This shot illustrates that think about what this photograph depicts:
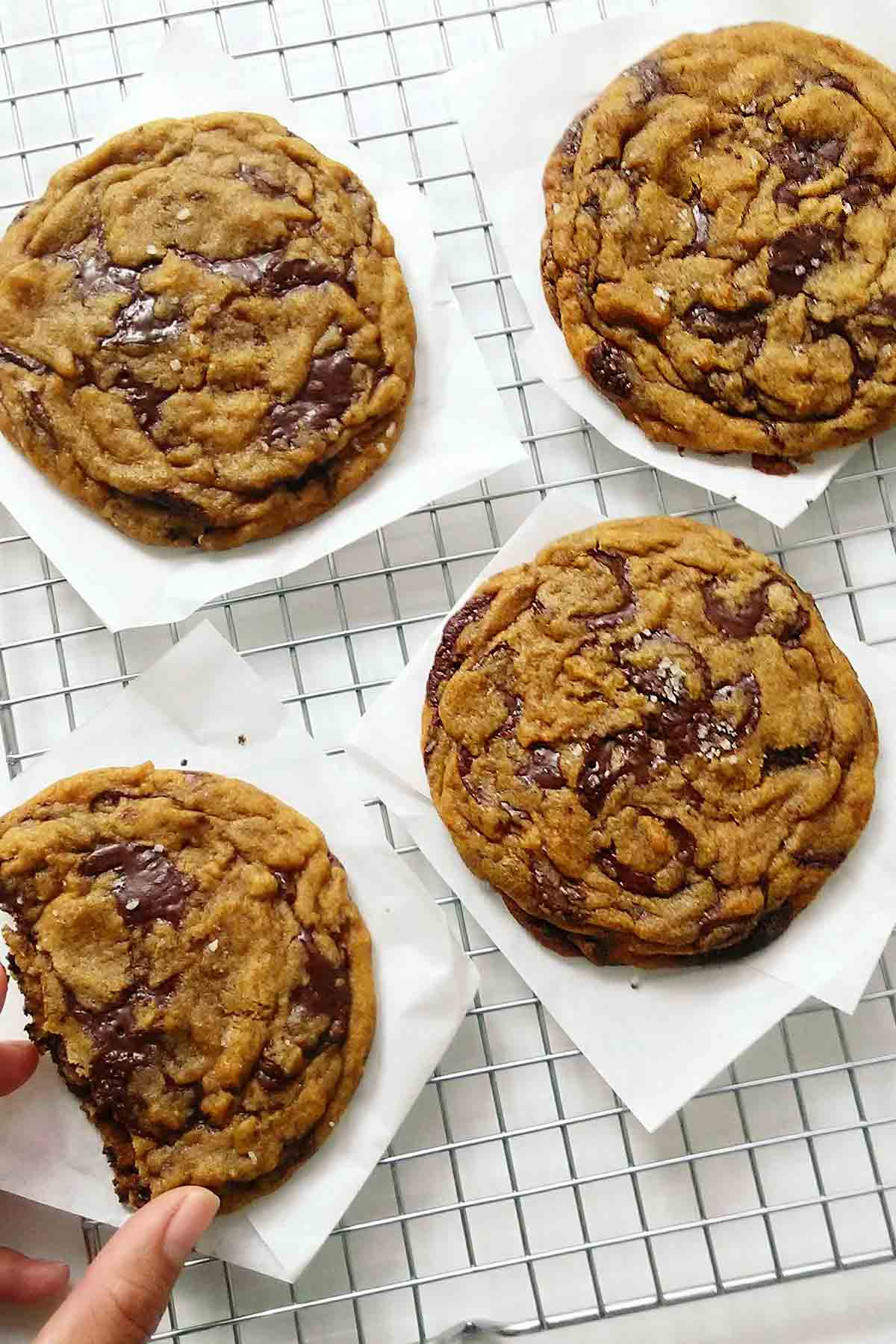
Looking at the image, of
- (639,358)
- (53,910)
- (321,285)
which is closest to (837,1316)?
(53,910)

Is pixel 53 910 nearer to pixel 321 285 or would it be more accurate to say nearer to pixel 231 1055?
pixel 231 1055

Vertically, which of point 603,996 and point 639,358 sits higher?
point 639,358

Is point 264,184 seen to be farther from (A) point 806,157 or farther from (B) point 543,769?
(B) point 543,769

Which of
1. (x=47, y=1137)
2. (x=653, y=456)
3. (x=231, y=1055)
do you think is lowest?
(x=47, y=1137)

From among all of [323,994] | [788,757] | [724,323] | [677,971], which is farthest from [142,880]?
[724,323]

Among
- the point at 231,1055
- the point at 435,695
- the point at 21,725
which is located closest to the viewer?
the point at 231,1055

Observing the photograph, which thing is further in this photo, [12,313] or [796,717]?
[12,313]

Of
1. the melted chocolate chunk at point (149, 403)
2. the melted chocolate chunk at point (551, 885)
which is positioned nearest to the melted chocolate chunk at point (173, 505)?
the melted chocolate chunk at point (149, 403)
